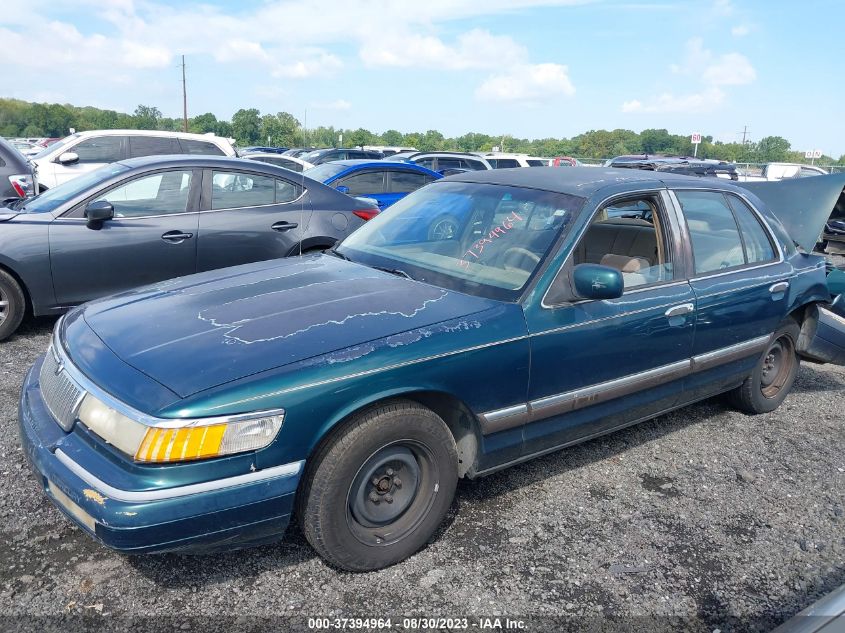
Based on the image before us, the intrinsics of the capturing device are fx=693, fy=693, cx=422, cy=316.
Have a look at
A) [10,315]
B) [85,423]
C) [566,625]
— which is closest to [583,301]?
[566,625]

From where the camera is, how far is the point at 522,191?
148 inches

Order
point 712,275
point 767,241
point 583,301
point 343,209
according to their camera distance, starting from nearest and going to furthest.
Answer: point 583,301
point 712,275
point 767,241
point 343,209

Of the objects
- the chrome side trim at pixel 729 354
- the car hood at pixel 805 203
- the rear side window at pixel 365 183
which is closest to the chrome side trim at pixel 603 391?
the chrome side trim at pixel 729 354

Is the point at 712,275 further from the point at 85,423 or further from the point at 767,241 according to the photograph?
the point at 85,423

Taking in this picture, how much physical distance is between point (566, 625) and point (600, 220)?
2.07 meters

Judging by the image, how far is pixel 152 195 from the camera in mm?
5844

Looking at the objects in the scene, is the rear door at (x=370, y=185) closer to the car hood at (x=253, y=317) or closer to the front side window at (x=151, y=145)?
the front side window at (x=151, y=145)

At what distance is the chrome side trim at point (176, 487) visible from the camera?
7.52 feet

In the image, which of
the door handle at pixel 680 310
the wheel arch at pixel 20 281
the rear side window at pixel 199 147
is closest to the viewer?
the door handle at pixel 680 310

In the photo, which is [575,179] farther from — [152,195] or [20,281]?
[20,281]

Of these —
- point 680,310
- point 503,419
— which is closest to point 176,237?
point 503,419

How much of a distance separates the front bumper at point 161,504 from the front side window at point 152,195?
354cm

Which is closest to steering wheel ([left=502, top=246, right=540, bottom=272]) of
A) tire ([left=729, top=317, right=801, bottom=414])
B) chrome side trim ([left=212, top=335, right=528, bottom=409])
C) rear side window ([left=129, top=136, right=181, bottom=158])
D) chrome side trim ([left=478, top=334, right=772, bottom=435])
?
chrome side trim ([left=212, top=335, right=528, bottom=409])

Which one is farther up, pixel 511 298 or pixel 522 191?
pixel 522 191
